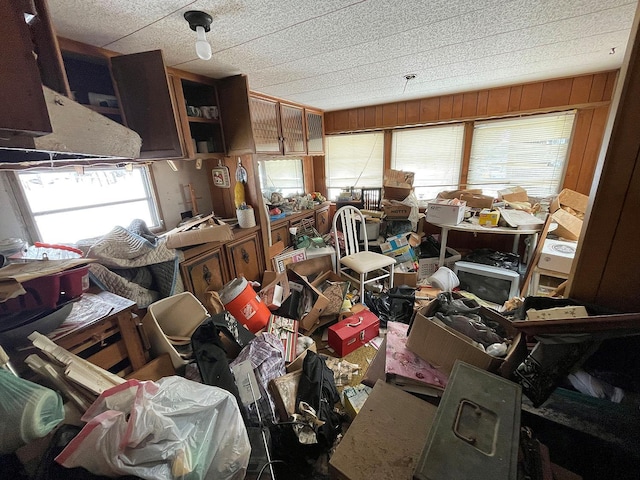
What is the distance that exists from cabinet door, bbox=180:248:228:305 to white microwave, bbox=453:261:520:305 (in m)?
2.31

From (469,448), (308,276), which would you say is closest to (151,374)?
(469,448)

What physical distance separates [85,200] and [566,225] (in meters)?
4.06

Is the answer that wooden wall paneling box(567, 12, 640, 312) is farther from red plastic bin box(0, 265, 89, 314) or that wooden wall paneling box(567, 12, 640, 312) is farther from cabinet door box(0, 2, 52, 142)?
red plastic bin box(0, 265, 89, 314)

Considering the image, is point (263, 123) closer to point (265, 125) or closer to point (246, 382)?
point (265, 125)

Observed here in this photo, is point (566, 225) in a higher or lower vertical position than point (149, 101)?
lower

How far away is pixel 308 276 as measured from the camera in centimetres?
273

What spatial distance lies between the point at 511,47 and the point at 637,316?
1.86m

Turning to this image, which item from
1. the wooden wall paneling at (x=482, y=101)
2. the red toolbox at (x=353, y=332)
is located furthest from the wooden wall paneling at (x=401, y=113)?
the red toolbox at (x=353, y=332)

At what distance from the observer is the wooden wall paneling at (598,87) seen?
7.72ft

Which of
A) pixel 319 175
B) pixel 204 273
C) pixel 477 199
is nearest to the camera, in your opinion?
pixel 204 273

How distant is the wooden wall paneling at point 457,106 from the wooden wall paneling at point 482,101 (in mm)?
187

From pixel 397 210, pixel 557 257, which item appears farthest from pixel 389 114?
pixel 557 257

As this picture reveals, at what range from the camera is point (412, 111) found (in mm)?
3195

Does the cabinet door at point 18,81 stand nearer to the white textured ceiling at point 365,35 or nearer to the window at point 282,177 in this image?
the white textured ceiling at point 365,35
